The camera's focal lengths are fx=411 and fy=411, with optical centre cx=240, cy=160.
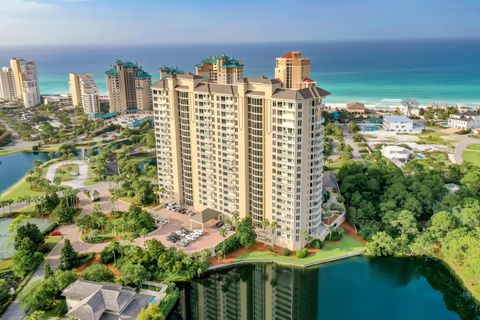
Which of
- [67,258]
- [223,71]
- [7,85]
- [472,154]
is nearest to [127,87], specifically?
[7,85]

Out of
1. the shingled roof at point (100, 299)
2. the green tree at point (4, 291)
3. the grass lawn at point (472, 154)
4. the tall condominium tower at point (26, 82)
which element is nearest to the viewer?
the shingled roof at point (100, 299)

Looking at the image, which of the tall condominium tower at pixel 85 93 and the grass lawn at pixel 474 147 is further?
the tall condominium tower at pixel 85 93

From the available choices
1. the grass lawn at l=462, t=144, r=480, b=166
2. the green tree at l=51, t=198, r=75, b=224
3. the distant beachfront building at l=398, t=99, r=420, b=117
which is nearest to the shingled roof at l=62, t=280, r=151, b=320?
the green tree at l=51, t=198, r=75, b=224

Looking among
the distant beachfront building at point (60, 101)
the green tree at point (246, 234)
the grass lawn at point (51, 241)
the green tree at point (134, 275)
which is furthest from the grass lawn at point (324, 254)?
the distant beachfront building at point (60, 101)

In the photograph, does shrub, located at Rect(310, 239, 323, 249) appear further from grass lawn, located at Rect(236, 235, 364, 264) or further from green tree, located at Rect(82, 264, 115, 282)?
green tree, located at Rect(82, 264, 115, 282)

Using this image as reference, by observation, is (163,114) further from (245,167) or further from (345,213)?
(345,213)

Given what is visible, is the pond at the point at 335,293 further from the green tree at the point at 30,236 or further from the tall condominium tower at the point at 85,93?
the tall condominium tower at the point at 85,93

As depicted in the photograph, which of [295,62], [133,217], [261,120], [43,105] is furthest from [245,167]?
[43,105]
